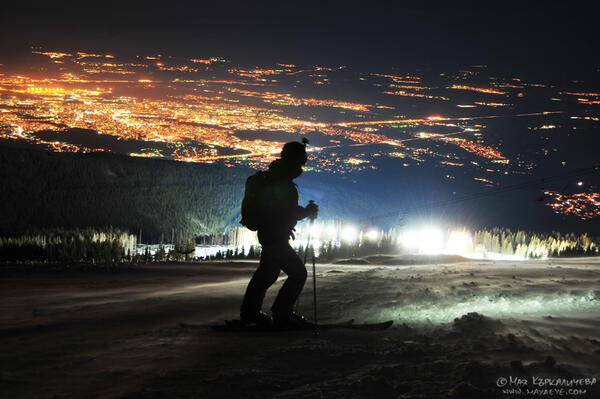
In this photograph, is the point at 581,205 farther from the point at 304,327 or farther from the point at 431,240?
the point at 304,327

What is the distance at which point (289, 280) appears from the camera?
18.6 ft

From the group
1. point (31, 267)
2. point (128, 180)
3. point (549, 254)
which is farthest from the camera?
point (128, 180)

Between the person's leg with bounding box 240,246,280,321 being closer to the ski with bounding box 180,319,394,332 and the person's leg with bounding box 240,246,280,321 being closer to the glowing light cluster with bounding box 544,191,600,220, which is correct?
the ski with bounding box 180,319,394,332

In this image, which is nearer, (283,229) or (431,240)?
(283,229)

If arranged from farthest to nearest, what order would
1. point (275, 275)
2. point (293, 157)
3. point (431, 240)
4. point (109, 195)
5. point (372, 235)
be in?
point (431, 240)
point (109, 195)
point (372, 235)
point (275, 275)
point (293, 157)

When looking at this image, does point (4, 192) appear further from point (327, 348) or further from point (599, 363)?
point (599, 363)

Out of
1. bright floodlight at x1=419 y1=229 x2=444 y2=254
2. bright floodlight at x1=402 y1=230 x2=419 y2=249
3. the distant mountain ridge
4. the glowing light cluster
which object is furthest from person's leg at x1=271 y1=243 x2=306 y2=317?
the glowing light cluster

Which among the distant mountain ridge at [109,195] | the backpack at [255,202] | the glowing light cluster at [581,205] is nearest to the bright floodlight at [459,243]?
the glowing light cluster at [581,205]

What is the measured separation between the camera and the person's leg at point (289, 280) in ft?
18.3

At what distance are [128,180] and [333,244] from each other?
33.8ft

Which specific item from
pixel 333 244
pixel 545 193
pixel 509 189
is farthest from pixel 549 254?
pixel 509 189

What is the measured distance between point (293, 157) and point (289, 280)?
1433 mm

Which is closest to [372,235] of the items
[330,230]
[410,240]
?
[410,240]

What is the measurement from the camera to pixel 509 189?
3072cm
